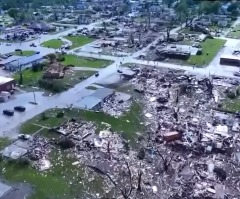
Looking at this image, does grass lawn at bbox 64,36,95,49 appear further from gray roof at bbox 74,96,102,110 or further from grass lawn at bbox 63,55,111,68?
gray roof at bbox 74,96,102,110

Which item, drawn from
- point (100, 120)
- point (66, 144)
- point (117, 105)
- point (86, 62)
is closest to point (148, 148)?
point (100, 120)

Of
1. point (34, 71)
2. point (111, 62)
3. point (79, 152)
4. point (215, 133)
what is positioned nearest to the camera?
point (79, 152)

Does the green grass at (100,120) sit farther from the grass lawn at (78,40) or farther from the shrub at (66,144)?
the grass lawn at (78,40)

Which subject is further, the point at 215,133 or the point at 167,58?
the point at 167,58

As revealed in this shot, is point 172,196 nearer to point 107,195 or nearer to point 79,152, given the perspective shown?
point 107,195

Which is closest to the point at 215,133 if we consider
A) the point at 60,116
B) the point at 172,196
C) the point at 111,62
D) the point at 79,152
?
the point at 172,196

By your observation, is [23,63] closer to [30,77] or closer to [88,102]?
[30,77]
